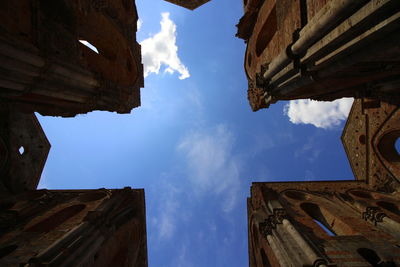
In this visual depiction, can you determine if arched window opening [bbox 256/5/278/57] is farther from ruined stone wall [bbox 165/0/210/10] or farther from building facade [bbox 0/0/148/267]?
building facade [bbox 0/0/148/267]

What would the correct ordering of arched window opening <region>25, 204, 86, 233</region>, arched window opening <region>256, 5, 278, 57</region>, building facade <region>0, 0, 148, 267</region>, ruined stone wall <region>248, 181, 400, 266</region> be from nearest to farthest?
building facade <region>0, 0, 148, 267</region> < ruined stone wall <region>248, 181, 400, 266</region> < arched window opening <region>25, 204, 86, 233</region> < arched window opening <region>256, 5, 278, 57</region>

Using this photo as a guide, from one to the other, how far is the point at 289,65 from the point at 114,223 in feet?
33.6

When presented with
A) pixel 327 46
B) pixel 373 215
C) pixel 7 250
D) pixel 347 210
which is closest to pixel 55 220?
pixel 7 250

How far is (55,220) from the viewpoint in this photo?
34.2 ft

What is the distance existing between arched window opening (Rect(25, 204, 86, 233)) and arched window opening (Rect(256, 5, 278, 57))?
12957mm

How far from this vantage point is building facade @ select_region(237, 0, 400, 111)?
391 centimetres

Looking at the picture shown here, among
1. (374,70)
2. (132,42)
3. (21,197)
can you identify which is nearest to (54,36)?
(132,42)

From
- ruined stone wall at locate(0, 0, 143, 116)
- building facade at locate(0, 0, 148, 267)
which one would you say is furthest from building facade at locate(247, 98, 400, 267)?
ruined stone wall at locate(0, 0, 143, 116)

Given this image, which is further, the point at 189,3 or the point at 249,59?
the point at 189,3

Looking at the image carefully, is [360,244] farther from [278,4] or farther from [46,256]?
[46,256]

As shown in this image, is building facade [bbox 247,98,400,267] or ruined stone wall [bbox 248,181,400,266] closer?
ruined stone wall [bbox 248,181,400,266]

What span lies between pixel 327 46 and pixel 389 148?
11070 millimetres

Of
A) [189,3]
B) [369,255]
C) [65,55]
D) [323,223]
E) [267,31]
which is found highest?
[189,3]

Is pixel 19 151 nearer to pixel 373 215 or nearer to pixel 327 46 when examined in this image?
pixel 327 46
